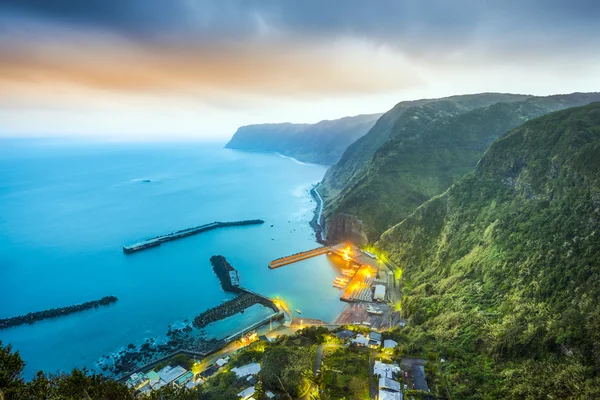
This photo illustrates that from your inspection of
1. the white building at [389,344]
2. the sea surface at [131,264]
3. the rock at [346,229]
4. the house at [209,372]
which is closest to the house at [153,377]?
the house at [209,372]

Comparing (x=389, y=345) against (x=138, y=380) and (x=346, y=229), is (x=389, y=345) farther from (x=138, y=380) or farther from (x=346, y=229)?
(x=346, y=229)

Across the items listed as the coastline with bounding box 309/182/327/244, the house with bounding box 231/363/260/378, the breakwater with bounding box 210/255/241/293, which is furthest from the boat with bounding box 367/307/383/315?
the coastline with bounding box 309/182/327/244

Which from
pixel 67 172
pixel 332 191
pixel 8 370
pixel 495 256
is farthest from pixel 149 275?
pixel 67 172

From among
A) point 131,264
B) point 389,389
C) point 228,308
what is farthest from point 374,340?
point 131,264

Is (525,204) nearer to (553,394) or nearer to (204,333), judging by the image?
(553,394)

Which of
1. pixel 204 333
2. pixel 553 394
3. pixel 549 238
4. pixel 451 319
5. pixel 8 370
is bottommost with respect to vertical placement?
pixel 204 333

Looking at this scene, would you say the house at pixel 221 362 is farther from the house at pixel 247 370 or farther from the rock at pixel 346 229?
the rock at pixel 346 229
